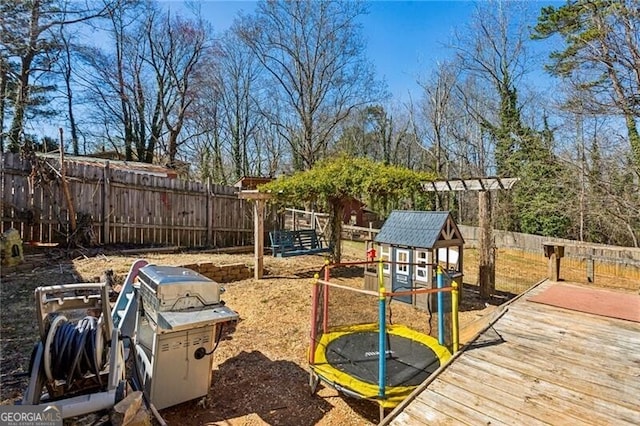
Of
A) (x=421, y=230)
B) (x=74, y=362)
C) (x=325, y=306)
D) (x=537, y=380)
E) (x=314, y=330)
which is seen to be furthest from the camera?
(x=421, y=230)

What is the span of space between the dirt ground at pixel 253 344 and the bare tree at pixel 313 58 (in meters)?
11.9

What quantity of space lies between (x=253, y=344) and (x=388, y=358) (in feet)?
5.96

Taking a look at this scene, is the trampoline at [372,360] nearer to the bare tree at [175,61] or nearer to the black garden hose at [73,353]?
the black garden hose at [73,353]

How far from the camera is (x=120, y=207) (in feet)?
29.1

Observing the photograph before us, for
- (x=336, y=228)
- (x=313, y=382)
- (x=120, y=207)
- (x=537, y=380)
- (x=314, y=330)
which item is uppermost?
(x=120, y=207)

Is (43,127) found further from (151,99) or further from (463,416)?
(463,416)

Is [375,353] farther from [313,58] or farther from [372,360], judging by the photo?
[313,58]

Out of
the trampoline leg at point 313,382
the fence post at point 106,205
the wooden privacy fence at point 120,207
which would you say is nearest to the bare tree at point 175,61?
the wooden privacy fence at point 120,207

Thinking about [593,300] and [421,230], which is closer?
[593,300]

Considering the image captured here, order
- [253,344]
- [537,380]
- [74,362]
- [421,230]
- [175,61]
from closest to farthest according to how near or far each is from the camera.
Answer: [74,362]
[537,380]
[253,344]
[421,230]
[175,61]

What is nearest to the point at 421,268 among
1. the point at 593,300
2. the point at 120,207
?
the point at 593,300

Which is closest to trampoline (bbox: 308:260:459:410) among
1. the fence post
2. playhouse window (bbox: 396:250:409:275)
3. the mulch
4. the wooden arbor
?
playhouse window (bbox: 396:250:409:275)

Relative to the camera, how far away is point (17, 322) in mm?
4145

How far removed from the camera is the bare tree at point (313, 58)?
1630 cm
